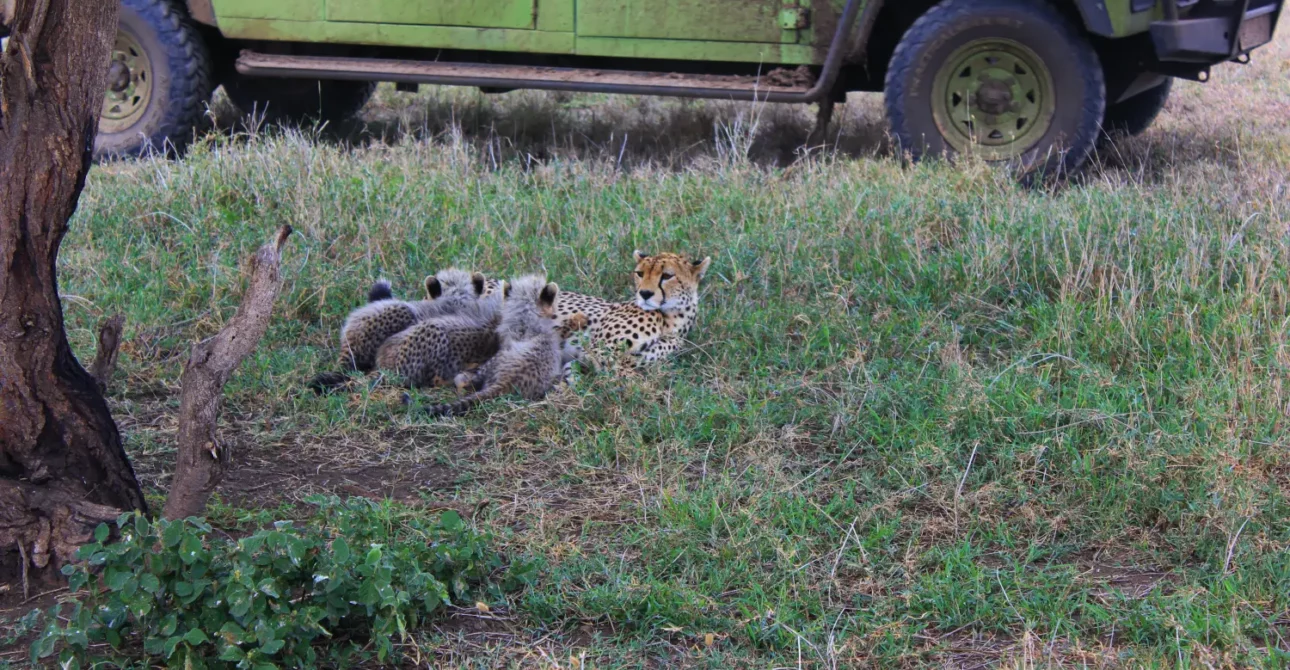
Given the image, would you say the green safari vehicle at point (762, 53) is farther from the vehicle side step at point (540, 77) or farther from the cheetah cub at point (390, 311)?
the cheetah cub at point (390, 311)

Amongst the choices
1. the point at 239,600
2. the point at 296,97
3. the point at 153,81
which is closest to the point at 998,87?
the point at 296,97

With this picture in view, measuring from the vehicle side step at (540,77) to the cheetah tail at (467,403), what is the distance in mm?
3631

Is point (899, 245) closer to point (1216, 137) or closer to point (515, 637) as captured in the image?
point (515, 637)

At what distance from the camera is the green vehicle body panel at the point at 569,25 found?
7609 mm

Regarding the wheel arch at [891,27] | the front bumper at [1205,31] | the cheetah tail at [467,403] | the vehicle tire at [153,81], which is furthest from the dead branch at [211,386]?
the front bumper at [1205,31]

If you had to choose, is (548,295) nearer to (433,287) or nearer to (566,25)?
(433,287)

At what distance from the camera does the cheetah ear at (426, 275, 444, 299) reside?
5.15 m

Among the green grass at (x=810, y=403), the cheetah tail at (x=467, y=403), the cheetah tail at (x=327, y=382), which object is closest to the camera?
the green grass at (x=810, y=403)

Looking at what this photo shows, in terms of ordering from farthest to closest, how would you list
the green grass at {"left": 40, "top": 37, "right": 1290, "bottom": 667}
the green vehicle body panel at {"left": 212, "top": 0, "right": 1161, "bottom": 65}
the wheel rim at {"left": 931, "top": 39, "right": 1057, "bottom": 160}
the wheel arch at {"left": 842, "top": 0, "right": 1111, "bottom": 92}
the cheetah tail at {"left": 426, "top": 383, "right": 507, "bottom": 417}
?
1. the green vehicle body panel at {"left": 212, "top": 0, "right": 1161, "bottom": 65}
2. the wheel rim at {"left": 931, "top": 39, "right": 1057, "bottom": 160}
3. the wheel arch at {"left": 842, "top": 0, "right": 1111, "bottom": 92}
4. the cheetah tail at {"left": 426, "top": 383, "right": 507, "bottom": 417}
5. the green grass at {"left": 40, "top": 37, "right": 1290, "bottom": 667}

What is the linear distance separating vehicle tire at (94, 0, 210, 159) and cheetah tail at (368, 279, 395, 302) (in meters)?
3.45

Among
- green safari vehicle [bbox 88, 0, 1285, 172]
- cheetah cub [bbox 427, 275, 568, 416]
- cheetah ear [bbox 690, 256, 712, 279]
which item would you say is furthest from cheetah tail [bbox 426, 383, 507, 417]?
green safari vehicle [bbox 88, 0, 1285, 172]

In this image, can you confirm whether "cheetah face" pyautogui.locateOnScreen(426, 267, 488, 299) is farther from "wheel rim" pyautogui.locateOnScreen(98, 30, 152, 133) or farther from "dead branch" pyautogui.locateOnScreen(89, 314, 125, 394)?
"wheel rim" pyautogui.locateOnScreen(98, 30, 152, 133)

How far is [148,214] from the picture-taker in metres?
6.00

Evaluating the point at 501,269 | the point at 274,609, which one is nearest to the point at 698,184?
the point at 501,269
